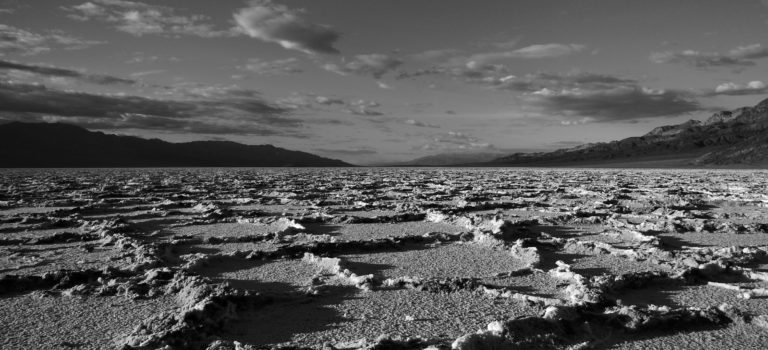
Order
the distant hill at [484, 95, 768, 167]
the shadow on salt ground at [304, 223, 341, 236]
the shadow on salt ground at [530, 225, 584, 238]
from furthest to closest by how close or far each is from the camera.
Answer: the distant hill at [484, 95, 768, 167]
the shadow on salt ground at [304, 223, 341, 236]
the shadow on salt ground at [530, 225, 584, 238]

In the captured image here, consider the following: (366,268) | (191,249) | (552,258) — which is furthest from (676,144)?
(191,249)

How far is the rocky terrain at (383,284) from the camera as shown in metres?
3.93

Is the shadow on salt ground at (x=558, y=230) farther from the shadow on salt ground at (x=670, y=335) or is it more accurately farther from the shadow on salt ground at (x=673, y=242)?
the shadow on salt ground at (x=670, y=335)

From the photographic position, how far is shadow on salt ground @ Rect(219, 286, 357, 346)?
159 inches

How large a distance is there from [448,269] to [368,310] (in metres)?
1.83

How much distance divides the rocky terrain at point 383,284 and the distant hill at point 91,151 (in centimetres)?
10798

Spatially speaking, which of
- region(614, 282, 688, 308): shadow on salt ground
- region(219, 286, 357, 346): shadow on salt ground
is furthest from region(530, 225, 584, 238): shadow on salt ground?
region(219, 286, 357, 346): shadow on salt ground

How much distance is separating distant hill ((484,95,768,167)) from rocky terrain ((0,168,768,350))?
251 feet

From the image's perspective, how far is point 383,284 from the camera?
538 centimetres

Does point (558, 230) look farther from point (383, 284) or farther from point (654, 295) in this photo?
point (383, 284)

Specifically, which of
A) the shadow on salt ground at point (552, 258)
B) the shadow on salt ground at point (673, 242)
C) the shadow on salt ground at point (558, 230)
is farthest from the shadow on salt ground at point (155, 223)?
the shadow on salt ground at point (673, 242)

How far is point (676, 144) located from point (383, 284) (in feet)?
360

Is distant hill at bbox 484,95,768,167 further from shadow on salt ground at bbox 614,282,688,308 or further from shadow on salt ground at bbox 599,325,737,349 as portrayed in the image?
shadow on salt ground at bbox 599,325,737,349

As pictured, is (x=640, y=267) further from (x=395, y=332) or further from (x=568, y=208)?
(x=568, y=208)
